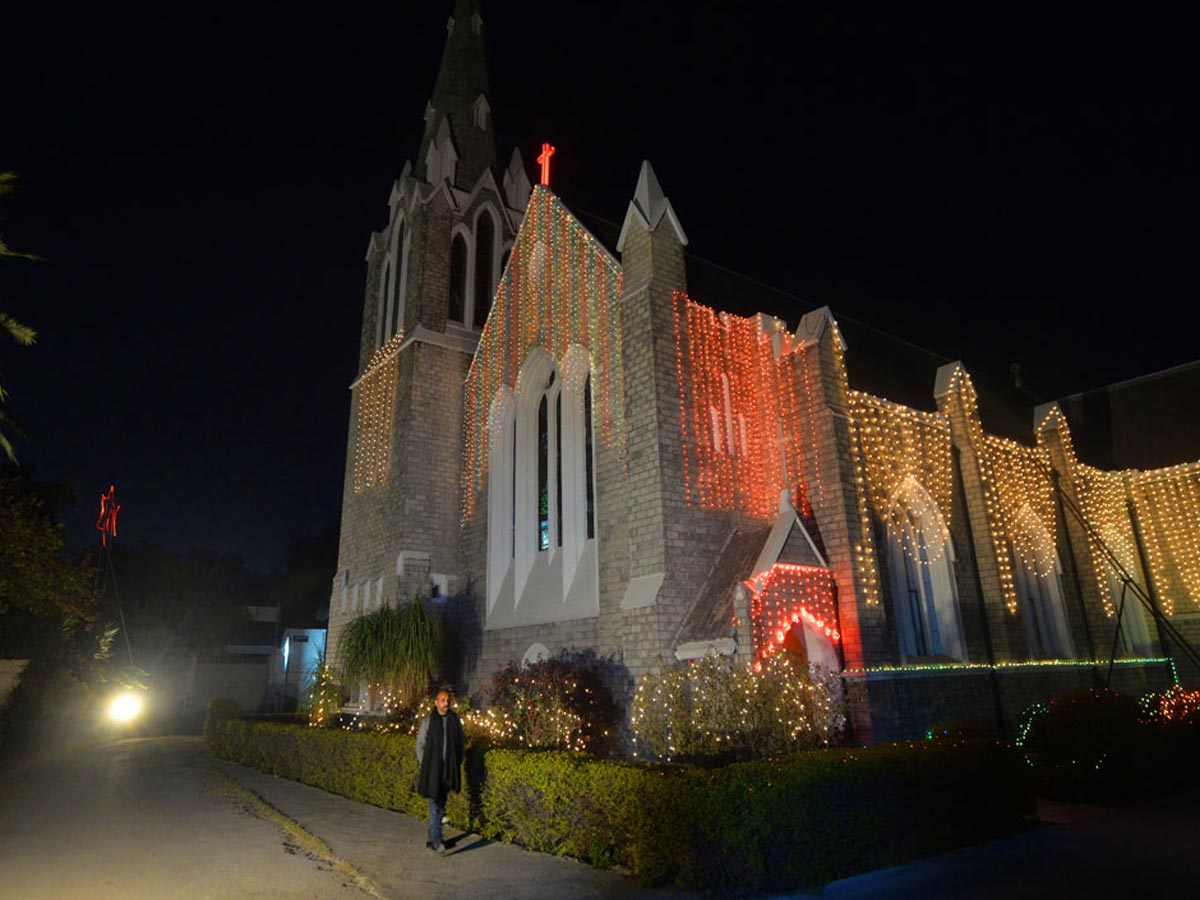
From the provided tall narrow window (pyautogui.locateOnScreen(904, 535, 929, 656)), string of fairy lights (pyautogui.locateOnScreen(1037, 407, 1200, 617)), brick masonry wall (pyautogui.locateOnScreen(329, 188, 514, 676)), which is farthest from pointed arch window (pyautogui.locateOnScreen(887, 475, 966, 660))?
brick masonry wall (pyautogui.locateOnScreen(329, 188, 514, 676))

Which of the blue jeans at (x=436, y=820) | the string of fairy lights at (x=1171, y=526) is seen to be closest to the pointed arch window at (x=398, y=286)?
the blue jeans at (x=436, y=820)

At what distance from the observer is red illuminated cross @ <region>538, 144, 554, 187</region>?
19609mm

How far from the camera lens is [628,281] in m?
15.5

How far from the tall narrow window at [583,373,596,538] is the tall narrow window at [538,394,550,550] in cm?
147

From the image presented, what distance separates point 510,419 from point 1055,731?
13626mm

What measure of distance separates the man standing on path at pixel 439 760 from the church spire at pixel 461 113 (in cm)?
1972

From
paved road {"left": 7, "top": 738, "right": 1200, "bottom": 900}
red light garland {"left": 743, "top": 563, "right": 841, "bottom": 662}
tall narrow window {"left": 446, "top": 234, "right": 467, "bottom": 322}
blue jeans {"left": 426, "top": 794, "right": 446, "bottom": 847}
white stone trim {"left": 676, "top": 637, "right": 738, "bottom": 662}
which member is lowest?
paved road {"left": 7, "top": 738, "right": 1200, "bottom": 900}

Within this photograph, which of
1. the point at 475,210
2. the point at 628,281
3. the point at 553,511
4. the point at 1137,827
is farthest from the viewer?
the point at 475,210

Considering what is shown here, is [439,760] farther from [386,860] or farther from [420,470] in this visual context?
[420,470]

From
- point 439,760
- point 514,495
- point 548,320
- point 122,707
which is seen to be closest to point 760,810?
point 439,760

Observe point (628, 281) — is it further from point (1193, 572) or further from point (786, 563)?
point (1193, 572)

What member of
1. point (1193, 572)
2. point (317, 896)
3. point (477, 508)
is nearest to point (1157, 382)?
point (1193, 572)

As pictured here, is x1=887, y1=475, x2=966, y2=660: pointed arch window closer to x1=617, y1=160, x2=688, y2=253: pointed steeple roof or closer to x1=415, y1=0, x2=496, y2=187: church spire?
x1=617, y1=160, x2=688, y2=253: pointed steeple roof

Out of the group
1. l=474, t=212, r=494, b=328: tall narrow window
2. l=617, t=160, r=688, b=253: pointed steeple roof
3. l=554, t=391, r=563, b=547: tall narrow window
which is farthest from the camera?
l=474, t=212, r=494, b=328: tall narrow window
